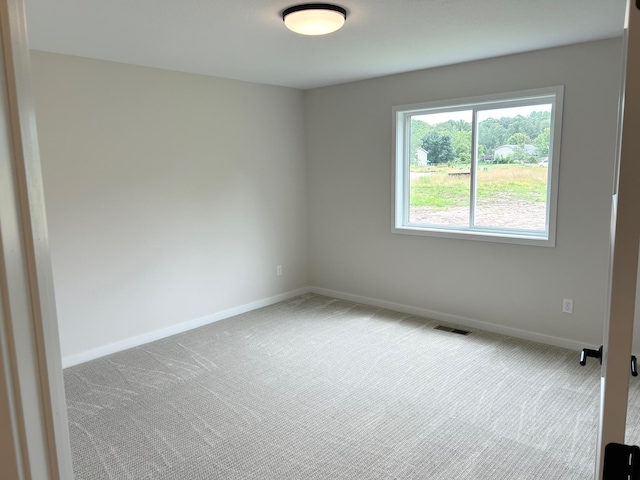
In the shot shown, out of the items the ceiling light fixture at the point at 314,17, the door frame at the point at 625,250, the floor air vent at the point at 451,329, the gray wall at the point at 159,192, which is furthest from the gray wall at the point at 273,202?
the door frame at the point at 625,250

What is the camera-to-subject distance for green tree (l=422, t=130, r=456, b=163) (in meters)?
4.47

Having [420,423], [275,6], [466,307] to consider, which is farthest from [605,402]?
[466,307]

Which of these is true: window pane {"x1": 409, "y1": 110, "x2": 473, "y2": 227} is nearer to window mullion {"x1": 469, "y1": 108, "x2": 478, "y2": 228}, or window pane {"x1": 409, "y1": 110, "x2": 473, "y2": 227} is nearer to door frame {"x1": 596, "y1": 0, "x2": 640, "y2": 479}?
window mullion {"x1": 469, "y1": 108, "x2": 478, "y2": 228}

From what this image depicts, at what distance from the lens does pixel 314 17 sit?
261 cm

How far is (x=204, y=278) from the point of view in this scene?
15.0ft

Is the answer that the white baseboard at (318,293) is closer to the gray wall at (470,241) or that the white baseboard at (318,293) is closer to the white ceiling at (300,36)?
the gray wall at (470,241)

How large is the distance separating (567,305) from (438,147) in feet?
6.14

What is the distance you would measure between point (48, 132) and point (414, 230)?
131 inches

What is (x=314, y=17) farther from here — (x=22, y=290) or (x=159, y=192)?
(x=22, y=290)

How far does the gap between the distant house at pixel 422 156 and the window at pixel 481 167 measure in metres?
0.01

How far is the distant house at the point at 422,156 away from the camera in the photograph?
4672 millimetres

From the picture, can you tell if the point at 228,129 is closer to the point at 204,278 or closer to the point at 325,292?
the point at 204,278

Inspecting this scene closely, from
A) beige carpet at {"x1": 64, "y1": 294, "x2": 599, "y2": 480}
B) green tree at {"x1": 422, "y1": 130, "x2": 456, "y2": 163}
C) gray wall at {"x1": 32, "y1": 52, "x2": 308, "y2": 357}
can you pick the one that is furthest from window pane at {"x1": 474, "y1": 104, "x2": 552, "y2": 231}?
gray wall at {"x1": 32, "y1": 52, "x2": 308, "y2": 357}

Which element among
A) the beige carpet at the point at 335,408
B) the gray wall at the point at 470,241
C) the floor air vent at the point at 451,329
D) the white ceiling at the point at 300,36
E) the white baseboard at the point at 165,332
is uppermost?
the white ceiling at the point at 300,36
